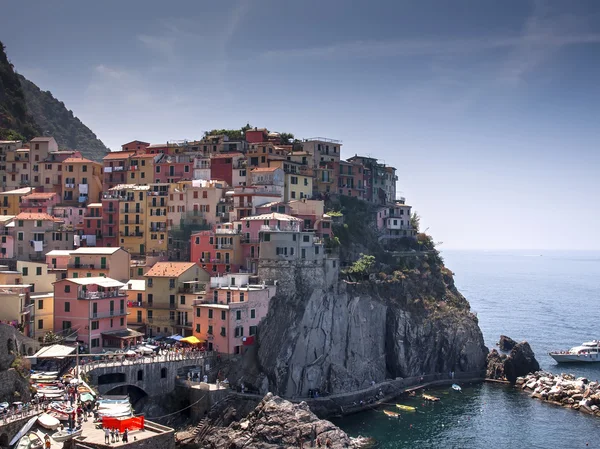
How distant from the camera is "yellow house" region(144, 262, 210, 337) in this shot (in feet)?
248

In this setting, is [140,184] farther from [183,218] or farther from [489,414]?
[489,414]

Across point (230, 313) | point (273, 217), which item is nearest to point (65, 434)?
point (230, 313)

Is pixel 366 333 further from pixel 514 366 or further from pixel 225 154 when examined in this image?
pixel 225 154

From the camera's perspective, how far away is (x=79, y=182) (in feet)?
327

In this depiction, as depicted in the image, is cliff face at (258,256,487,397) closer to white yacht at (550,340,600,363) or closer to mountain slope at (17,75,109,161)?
white yacht at (550,340,600,363)

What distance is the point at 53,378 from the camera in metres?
57.0

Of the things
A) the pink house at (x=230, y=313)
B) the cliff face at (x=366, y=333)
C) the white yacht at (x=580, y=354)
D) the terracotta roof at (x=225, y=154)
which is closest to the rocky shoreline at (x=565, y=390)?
the cliff face at (x=366, y=333)

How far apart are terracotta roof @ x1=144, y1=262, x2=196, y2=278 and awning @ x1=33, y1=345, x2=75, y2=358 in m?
16.8

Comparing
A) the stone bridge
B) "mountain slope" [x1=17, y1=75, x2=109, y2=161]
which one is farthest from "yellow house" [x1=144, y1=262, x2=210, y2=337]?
"mountain slope" [x1=17, y1=75, x2=109, y2=161]

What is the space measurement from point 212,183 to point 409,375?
3440cm

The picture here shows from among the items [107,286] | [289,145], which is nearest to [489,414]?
[107,286]

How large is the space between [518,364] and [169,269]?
4627 cm

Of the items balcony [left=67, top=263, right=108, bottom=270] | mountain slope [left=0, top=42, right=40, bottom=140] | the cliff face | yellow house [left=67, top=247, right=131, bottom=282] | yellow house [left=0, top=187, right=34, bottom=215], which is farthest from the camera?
mountain slope [left=0, top=42, right=40, bottom=140]

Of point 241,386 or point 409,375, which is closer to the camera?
point 241,386
